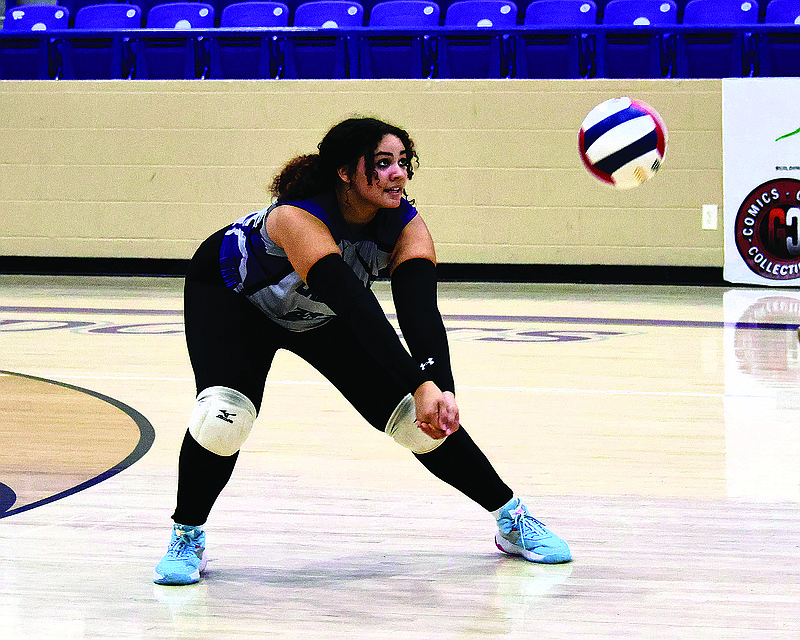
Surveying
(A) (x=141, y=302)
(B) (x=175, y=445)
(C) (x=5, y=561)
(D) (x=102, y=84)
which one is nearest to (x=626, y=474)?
(B) (x=175, y=445)

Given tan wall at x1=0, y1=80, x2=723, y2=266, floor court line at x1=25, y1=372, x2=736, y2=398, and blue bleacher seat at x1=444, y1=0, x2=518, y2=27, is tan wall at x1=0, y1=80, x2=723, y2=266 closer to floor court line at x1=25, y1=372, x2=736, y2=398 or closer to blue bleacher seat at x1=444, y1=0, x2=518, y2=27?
blue bleacher seat at x1=444, y1=0, x2=518, y2=27

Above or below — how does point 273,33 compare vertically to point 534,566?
above

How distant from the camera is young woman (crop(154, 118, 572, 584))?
2301mm

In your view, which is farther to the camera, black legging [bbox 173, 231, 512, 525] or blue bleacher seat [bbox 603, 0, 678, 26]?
blue bleacher seat [bbox 603, 0, 678, 26]

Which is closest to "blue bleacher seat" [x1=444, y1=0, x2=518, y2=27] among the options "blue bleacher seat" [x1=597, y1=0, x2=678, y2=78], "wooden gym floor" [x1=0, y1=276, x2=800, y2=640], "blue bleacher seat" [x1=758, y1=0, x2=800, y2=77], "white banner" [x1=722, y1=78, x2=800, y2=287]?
"blue bleacher seat" [x1=597, y1=0, x2=678, y2=78]

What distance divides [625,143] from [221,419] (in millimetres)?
3052

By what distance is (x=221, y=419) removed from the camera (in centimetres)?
242

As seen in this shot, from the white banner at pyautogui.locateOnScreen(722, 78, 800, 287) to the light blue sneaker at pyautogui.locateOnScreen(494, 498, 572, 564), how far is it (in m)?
7.01

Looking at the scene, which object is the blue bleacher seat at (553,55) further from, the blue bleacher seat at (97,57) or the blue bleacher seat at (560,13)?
the blue bleacher seat at (97,57)

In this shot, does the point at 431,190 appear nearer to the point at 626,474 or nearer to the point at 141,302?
the point at 141,302

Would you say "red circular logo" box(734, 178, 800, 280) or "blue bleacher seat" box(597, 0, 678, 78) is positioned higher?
"blue bleacher seat" box(597, 0, 678, 78)

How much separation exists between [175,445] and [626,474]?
5.24 ft

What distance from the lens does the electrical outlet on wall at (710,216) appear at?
9.42 metres

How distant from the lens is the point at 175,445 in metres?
3.95
